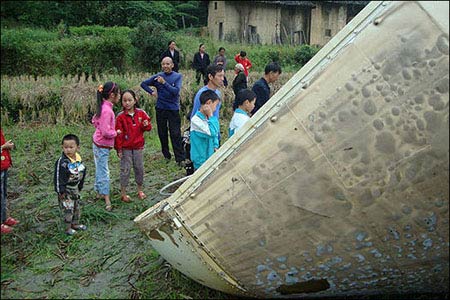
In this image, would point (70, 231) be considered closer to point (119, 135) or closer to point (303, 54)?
point (119, 135)

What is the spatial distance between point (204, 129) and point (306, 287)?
2068 mm

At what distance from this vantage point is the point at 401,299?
3.53 meters

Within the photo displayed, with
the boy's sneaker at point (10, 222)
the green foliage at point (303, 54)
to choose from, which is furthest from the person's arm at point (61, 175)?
the green foliage at point (303, 54)

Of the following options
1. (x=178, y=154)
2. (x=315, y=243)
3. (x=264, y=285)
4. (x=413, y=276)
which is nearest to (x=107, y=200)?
(x=178, y=154)

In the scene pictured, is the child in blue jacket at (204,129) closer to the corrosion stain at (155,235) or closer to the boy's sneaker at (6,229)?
the corrosion stain at (155,235)

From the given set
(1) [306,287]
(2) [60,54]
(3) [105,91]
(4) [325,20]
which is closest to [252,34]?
(4) [325,20]

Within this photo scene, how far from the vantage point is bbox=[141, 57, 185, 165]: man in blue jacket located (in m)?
6.89

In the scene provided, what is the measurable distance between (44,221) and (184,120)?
5.60 metres

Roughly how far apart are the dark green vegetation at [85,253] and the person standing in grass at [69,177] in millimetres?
253

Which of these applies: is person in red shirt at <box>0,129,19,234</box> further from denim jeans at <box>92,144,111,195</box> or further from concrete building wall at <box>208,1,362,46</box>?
concrete building wall at <box>208,1,362,46</box>

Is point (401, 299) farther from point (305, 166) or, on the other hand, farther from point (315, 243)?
point (305, 166)

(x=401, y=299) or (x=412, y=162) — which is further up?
(x=412, y=162)

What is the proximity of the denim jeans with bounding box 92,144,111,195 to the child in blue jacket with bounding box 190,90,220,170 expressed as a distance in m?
1.08

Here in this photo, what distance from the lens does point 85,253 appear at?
178 inches
